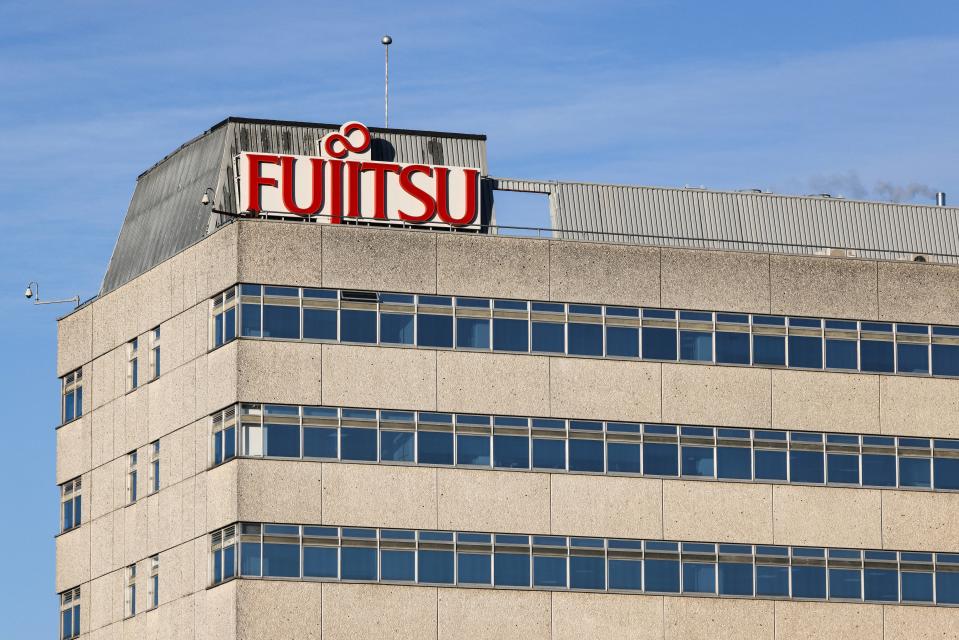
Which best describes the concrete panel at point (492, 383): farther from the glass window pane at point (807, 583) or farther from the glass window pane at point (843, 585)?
the glass window pane at point (843, 585)

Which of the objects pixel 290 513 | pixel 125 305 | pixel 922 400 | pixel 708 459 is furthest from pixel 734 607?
pixel 125 305

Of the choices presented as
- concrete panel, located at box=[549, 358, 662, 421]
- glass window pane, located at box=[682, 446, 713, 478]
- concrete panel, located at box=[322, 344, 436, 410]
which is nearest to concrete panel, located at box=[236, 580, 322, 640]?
concrete panel, located at box=[322, 344, 436, 410]

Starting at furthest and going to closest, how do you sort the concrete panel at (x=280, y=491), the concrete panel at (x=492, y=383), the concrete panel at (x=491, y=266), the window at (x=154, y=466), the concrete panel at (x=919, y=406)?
the concrete panel at (x=919, y=406) < the window at (x=154, y=466) < the concrete panel at (x=491, y=266) < the concrete panel at (x=492, y=383) < the concrete panel at (x=280, y=491)

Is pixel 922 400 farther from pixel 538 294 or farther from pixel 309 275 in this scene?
pixel 309 275

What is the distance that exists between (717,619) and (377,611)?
42.7 feet

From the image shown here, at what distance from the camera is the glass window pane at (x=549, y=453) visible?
8825cm

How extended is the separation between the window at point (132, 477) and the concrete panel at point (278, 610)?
11.6 metres

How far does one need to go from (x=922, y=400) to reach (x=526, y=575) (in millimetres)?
17505

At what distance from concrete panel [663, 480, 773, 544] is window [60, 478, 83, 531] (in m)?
25.2

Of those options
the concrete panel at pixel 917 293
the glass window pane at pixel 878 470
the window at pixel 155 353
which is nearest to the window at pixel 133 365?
the window at pixel 155 353

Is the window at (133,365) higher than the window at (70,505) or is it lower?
higher

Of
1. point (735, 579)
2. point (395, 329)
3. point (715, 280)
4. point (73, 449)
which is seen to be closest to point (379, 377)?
point (395, 329)

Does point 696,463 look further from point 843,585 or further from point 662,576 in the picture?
point 843,585

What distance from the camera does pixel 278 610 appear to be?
8425cm
